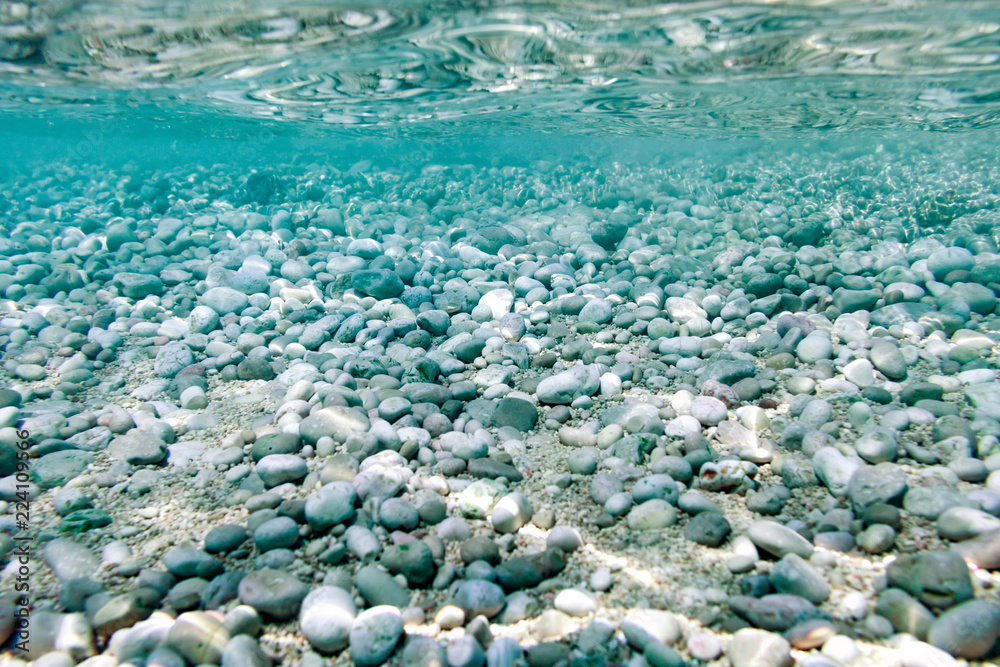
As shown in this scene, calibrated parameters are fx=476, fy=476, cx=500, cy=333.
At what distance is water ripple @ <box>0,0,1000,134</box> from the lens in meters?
5.61

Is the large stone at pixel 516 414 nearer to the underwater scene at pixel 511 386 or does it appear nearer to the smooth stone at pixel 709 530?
the underwater scene at pixel 511 386

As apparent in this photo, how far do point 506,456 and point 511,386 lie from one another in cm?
90

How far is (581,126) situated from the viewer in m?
14.8

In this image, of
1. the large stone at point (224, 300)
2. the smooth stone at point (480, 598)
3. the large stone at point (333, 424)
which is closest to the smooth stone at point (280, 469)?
the large stone at point (333, 424)

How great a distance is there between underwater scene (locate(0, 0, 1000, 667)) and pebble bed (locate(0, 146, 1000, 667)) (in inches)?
0.8

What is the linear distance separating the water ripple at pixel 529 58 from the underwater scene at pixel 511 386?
3.6 inches

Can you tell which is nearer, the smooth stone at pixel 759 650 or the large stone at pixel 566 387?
the smooth stone at pixel 759 650

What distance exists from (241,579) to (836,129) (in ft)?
56.9

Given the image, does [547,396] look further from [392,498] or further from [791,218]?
[791,218]

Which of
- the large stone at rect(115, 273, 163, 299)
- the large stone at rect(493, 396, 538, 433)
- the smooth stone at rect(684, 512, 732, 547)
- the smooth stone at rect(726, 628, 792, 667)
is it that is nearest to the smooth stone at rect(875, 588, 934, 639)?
the smooth stone at rect(726, 628, 792, 667)

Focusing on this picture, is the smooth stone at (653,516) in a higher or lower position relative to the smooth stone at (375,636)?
lower

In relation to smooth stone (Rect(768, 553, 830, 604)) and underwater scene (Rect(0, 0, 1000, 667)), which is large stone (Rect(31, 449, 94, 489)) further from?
smooth stone (Rect(768, 553, 830, 604))

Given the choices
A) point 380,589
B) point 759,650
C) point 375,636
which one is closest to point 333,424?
point 380,589

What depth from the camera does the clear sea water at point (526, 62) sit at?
5613 millimetres
